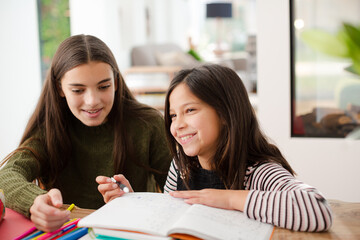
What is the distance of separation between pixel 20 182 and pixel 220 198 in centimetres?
52

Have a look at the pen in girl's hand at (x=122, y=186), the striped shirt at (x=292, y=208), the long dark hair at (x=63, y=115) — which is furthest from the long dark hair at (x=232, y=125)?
the long dark hair at (x=63, y=115)

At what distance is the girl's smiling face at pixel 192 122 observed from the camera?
107 cm

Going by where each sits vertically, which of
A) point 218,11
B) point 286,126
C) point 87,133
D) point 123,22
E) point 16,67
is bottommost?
point 286,126

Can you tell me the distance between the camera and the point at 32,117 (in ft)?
4.65

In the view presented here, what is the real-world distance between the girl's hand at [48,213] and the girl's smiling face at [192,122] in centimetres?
36

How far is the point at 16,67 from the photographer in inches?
138

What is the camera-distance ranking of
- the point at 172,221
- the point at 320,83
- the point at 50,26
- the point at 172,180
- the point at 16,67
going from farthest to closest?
the point at 50,26
the point at 16,67
the point at 320,83
the point at 172,180
the point at 172,221

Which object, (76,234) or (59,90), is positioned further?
(59,90)

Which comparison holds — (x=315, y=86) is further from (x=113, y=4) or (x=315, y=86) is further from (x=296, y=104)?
(x=113, y=4)

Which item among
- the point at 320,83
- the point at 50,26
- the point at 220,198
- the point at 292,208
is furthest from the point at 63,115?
the point at 50,26

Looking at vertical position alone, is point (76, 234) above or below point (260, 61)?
below

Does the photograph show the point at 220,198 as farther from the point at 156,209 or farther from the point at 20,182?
the point at 20,182

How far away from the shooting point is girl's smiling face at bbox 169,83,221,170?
3.51 ft

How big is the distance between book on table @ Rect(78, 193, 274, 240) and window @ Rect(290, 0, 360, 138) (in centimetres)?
142
